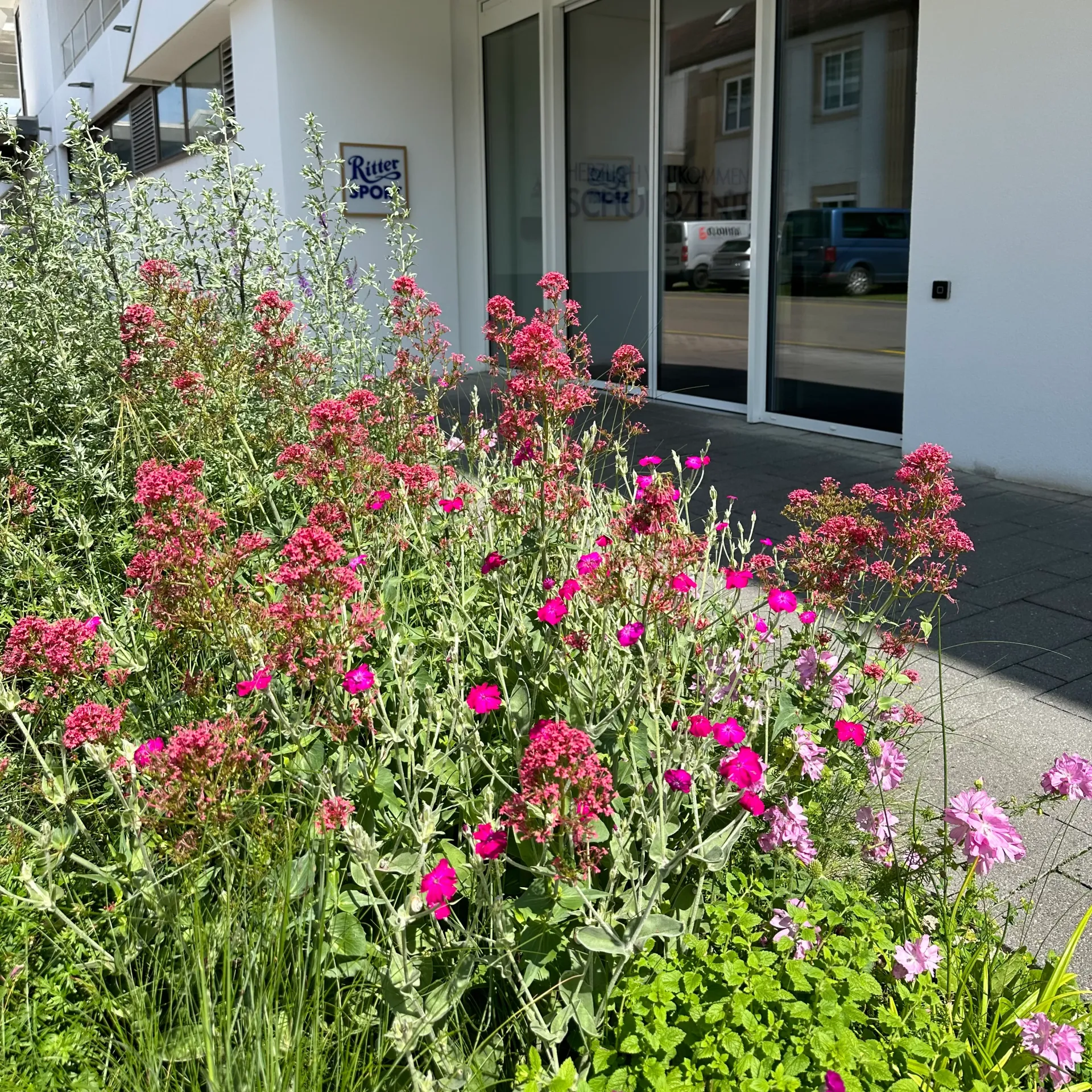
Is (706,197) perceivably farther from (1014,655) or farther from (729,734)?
(729,734)

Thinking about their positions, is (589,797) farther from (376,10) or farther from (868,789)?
(376,10)

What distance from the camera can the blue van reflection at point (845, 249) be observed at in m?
6.86

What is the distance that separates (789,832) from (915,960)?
1.04ft

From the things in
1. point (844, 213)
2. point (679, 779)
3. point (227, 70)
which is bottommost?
point (679, 779)

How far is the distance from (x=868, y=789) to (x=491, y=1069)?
1304mm

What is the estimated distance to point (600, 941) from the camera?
62.2 inches

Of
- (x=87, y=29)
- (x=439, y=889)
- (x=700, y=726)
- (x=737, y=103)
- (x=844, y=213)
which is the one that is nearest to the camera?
(x=439, y=889)

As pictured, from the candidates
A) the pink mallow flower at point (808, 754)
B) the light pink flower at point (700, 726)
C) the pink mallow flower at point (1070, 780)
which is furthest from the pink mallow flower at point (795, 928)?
the pink mallow flower at point (1070, 780)

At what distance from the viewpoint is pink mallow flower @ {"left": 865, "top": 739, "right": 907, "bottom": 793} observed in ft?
7.25

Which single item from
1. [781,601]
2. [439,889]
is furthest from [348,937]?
[781,601]

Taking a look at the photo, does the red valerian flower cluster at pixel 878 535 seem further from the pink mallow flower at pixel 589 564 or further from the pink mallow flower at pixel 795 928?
the pink mallow flower at pixel 795 928

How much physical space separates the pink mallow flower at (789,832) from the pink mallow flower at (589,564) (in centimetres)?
58

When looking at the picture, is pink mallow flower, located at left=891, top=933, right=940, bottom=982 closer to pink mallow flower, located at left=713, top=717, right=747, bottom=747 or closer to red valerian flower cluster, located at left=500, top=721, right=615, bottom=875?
pink mallow flower, located at left=713, top=717, right=747, bottom=747

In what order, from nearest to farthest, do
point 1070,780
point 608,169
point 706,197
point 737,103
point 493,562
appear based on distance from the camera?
point 1070,780 → point 493,562 → point 737,103 → point 706,197 → point 608,169
